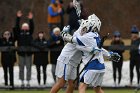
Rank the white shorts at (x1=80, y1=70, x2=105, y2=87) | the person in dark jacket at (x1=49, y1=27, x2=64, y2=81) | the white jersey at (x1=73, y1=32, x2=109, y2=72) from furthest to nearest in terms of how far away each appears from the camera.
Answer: the person in dark jacket at (x1=49, y1=27, x2=64, y2=81) < the white jersey at (x1=73, y1=32, x2=109, y2=72) < the white shorts at (x1=80, y1=70, x2=105, y2=87)

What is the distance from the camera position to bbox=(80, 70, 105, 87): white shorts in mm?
15609

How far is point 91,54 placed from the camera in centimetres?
1580

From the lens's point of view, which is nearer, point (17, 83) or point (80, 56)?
point (80, 56)

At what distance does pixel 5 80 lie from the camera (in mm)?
22047

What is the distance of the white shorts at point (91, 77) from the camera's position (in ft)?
51.2

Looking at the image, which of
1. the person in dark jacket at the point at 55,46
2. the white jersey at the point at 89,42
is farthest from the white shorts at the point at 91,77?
the person in dark jacket at the point at 55,46

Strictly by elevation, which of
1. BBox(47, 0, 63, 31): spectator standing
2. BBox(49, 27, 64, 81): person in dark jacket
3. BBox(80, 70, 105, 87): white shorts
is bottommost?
BBox(80, 70, 105, 87): white shorts

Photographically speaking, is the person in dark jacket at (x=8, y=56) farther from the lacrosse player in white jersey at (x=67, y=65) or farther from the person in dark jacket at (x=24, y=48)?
the lacrosse player in white jersey at (x=67, y=65)

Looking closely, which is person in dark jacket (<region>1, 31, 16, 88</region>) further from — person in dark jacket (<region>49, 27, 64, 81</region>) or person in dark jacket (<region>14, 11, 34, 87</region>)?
person in dark jacket (<region>49, 27, 64, 81</region>)

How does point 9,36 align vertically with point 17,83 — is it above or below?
above

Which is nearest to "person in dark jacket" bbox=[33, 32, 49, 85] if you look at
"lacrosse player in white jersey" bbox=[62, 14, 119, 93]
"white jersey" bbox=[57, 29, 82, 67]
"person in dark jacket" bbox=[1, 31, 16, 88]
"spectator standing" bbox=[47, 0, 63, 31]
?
"person in dark jacket" bbox=[1, 31, 16, 88]

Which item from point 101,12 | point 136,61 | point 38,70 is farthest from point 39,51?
point 101,12

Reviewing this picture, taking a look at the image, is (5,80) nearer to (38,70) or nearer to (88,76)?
(38,70)

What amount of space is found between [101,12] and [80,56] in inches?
744
